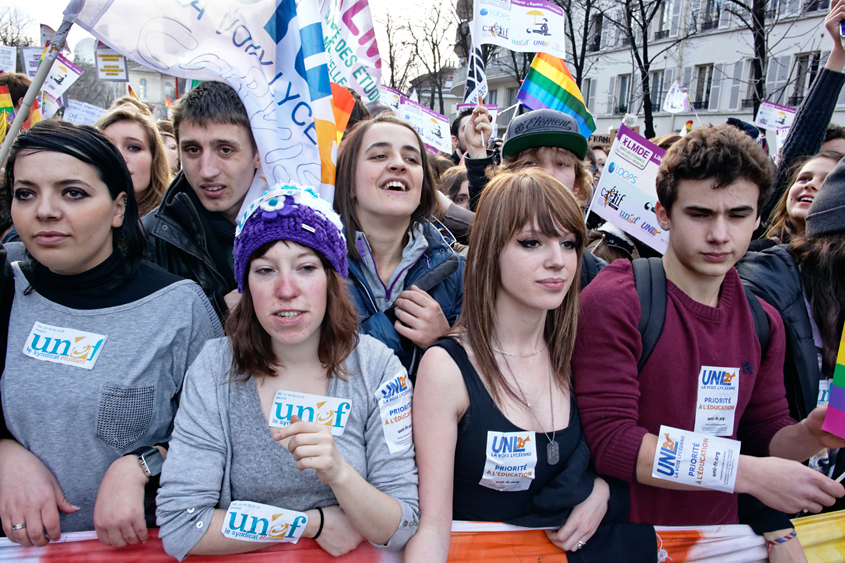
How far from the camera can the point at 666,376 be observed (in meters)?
2.00

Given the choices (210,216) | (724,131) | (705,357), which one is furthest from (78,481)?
(724,131)

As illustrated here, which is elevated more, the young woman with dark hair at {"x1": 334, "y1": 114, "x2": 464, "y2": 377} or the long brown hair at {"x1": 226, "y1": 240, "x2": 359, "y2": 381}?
the young woman with dark hair at {"x1": 334, "y1": 114, "x2": 464, "y2": 377}

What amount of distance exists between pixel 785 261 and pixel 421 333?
1.85 metres

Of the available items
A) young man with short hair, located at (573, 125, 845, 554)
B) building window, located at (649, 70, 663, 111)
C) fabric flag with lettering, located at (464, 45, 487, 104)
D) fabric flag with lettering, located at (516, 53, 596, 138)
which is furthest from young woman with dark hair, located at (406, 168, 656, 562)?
building window, located at (649, 70, 663, 111)

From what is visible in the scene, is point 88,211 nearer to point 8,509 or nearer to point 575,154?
point 8,509

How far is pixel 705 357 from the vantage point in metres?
2.03

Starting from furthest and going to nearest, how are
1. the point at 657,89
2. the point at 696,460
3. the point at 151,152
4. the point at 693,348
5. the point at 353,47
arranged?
the point at 657,89 < the point at 353,47 < the point at 151,152 < the point at 693,348 < the point at 696,460

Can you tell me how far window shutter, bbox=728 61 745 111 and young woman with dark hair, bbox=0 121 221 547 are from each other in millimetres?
30239

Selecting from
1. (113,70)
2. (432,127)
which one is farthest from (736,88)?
(113,70)

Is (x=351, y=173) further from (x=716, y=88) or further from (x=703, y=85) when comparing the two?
(x=703, y=85)

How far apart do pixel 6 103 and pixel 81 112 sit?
0.73 metres

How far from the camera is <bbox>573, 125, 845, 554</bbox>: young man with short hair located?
77.0 inches

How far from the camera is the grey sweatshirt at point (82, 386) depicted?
71.6 inches

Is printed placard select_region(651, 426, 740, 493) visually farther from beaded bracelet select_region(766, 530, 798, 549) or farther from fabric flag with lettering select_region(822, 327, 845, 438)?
beaded bracelet select_region(766, 530, 798, 549)
